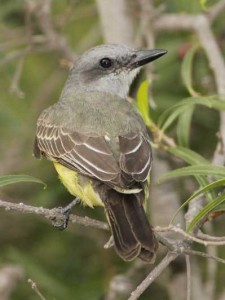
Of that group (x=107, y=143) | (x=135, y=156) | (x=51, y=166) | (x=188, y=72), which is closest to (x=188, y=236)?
(x=135, y=156)

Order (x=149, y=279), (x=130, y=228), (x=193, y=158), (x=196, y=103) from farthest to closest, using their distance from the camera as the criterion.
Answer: (x=196, y=103) < (x=193, y=158) < (x=130, y=228) < (x=149, y=279)

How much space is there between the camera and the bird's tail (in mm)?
4035

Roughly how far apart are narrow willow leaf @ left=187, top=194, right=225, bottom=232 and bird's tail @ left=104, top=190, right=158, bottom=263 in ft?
0.61

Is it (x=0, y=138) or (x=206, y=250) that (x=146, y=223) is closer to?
(x=206, y=250)

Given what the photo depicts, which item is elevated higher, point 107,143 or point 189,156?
point 107,143

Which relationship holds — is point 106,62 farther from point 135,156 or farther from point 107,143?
point 135,156

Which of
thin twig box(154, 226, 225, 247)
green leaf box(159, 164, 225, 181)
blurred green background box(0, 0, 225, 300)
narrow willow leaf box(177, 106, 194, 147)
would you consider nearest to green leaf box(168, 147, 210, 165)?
narrow willow leaf box(177, 106, 194, 147)

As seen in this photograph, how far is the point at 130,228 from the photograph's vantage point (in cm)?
415

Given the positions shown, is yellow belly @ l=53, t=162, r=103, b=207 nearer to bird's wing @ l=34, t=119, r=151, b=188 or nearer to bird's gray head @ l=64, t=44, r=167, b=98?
bird's wing @ l=34, t=119, r=151, b=188

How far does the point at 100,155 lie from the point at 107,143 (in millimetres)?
179

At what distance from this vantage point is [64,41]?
19.7ft

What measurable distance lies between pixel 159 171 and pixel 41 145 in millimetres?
943

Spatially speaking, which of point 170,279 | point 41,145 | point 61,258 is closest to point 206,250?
point 170,279

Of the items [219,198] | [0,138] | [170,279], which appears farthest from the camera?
[0,138]
